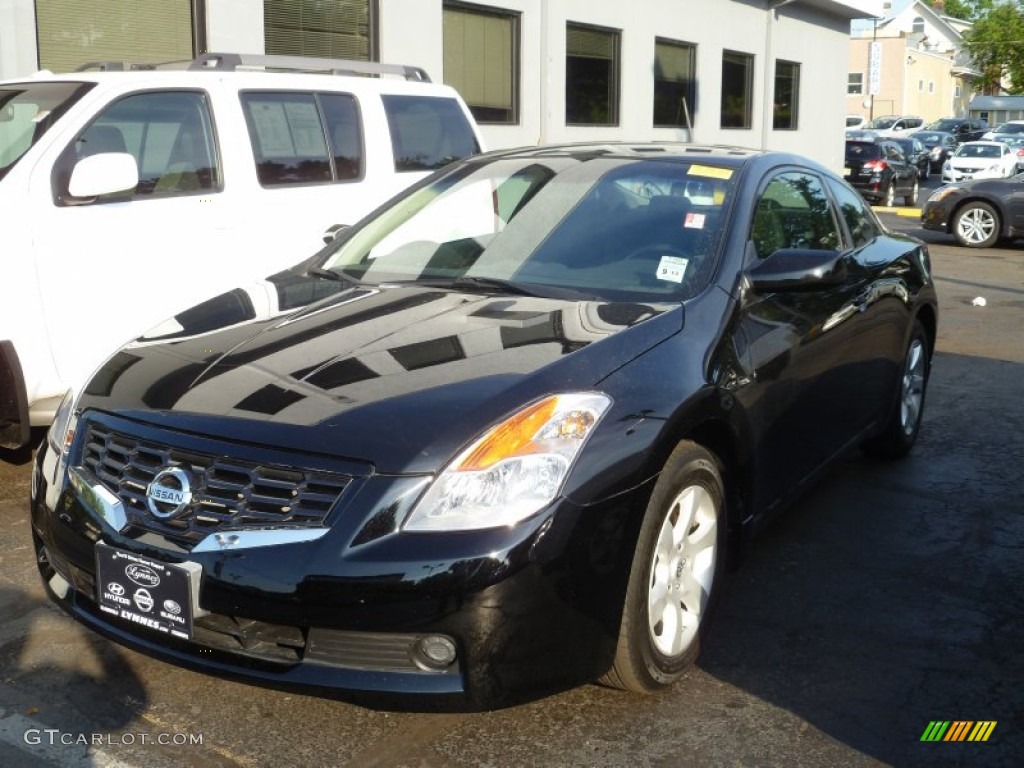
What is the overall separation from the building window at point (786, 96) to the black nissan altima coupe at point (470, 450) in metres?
21.7

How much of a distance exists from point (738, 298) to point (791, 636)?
1131 millimetres

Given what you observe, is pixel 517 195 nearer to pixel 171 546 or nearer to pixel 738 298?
pixel 738 298

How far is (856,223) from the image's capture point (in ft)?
18.2

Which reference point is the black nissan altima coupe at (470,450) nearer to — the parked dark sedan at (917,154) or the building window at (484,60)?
the building window at (484,60)

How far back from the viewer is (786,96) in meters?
25.9

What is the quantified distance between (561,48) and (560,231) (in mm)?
13900

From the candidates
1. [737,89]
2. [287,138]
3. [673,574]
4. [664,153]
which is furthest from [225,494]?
[737,89]

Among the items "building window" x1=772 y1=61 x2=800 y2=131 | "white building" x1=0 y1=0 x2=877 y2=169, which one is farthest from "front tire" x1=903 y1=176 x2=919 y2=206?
"building window" x1=772 y1=61 x2=800 y2=131

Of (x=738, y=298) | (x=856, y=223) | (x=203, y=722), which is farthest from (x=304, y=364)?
(x=856, y=223)

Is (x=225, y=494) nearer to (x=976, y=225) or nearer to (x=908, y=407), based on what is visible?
(x=908, y=407)

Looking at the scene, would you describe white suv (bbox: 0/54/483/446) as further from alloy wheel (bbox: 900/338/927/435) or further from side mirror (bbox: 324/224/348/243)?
alloy wheel (bbox: 900/338/927/435)

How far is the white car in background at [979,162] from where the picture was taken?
32344 millimetres

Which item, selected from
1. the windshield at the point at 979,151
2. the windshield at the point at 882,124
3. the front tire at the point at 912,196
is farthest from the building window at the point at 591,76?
the windshield at the point at 882,124

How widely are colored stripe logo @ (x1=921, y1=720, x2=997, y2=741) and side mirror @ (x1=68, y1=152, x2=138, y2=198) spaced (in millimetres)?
4274
